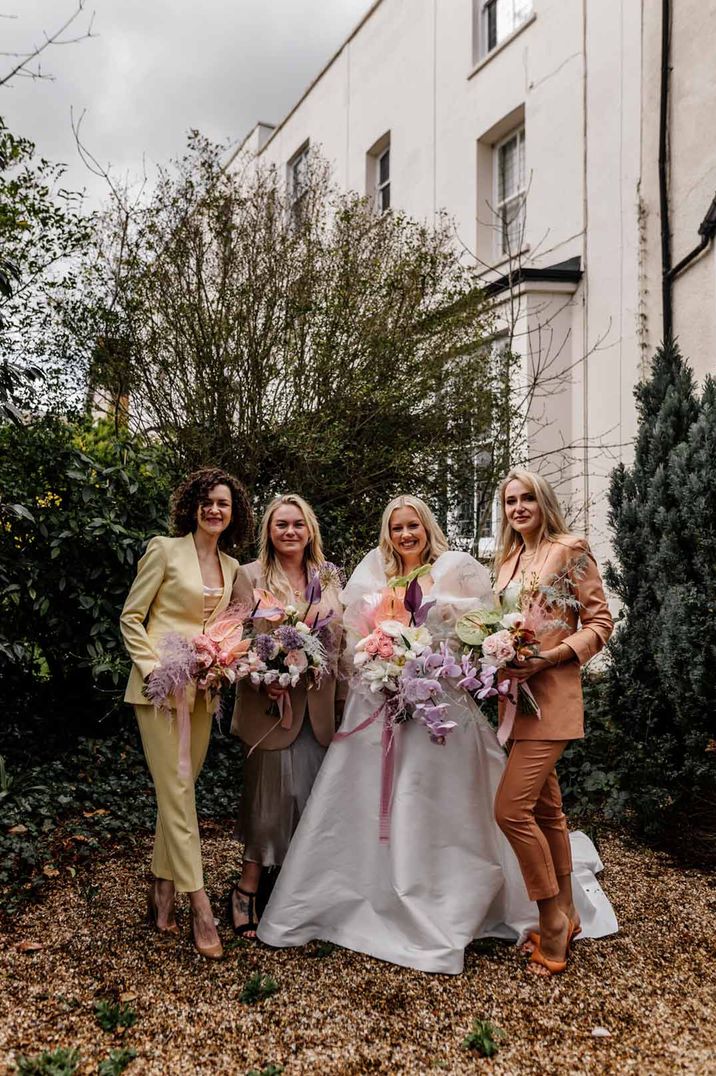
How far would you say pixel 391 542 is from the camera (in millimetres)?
4492

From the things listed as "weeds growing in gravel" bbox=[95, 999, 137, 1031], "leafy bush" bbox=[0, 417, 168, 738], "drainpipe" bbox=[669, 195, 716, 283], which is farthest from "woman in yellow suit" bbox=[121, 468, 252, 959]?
"drainpipe" bbox=[669, 195, 716, 283]

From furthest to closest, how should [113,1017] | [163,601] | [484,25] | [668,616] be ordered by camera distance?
1. [484,25]
2. [668,616]
3. [163,601]
4. [113,1017]

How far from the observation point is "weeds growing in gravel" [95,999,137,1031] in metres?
3.27

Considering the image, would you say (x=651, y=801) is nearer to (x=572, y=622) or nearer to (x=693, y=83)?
(x=572, y=622)

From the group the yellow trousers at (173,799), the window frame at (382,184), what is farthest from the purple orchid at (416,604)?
the window frame at (382,184)

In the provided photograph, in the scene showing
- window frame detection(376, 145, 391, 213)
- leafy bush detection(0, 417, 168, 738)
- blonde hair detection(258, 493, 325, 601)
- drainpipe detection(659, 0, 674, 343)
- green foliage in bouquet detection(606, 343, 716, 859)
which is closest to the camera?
blonde hair detection(258, 493, 325, 601)

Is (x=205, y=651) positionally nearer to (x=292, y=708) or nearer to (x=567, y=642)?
(x=292, y=708)

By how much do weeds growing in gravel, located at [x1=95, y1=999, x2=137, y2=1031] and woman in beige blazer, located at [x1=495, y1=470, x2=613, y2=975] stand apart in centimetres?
175

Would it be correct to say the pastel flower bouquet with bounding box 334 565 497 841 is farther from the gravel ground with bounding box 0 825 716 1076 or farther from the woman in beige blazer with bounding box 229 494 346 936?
the gravel ground with bounding box 0 825 716 1076

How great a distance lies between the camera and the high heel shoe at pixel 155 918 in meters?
4.11

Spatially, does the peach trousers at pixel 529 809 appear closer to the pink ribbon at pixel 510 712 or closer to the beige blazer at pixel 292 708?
the pink ribbon at pixel 510 712

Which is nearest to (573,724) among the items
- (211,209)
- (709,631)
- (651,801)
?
(709,631)

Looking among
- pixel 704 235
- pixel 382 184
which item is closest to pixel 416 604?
pixel 704 235

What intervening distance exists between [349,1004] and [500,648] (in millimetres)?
1608
